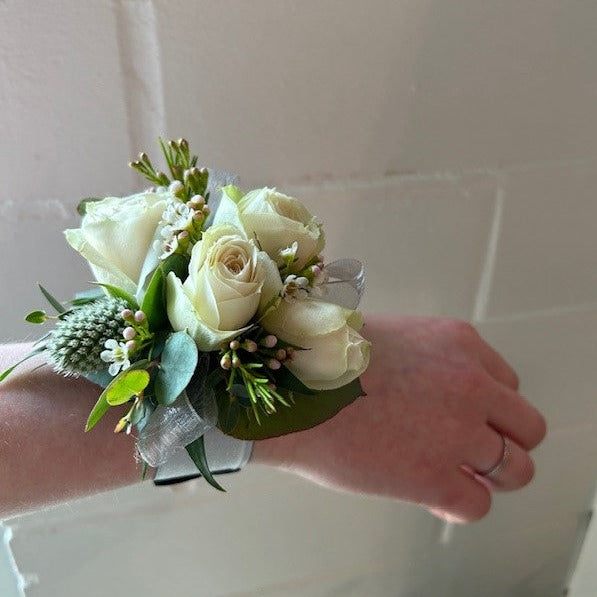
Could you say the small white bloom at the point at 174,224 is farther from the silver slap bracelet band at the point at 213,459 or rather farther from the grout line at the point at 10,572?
the grout line at the point at 10,572

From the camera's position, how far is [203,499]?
85 centimetres

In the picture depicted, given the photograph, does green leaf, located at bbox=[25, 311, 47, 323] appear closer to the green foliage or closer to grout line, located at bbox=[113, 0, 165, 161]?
the green foliage

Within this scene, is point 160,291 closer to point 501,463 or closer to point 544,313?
point 501,463

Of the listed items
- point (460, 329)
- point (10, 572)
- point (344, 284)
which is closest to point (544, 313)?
point (460, 329)

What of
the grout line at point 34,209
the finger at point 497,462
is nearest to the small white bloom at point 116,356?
the grout line at point 34,209

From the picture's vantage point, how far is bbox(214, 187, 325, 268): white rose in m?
0.42

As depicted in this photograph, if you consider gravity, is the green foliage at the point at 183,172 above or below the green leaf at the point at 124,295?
above

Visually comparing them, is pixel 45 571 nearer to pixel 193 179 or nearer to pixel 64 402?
pixel 64 402

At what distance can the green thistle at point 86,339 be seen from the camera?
42cm

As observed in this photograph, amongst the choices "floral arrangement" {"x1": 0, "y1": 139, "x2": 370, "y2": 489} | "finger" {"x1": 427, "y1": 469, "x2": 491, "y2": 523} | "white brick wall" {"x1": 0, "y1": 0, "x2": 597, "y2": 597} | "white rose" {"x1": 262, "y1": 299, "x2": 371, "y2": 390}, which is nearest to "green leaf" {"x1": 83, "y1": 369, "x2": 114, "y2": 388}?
"floral arrangement" {"x1": 0, "y1": 139, "x2": 370, "y2": 489}

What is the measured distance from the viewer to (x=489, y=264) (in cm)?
80

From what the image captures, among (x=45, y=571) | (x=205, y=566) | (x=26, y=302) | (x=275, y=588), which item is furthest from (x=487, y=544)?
(x=26, y=302)

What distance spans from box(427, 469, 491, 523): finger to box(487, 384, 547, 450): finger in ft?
0.20

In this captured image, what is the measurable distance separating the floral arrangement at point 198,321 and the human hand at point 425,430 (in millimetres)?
147
